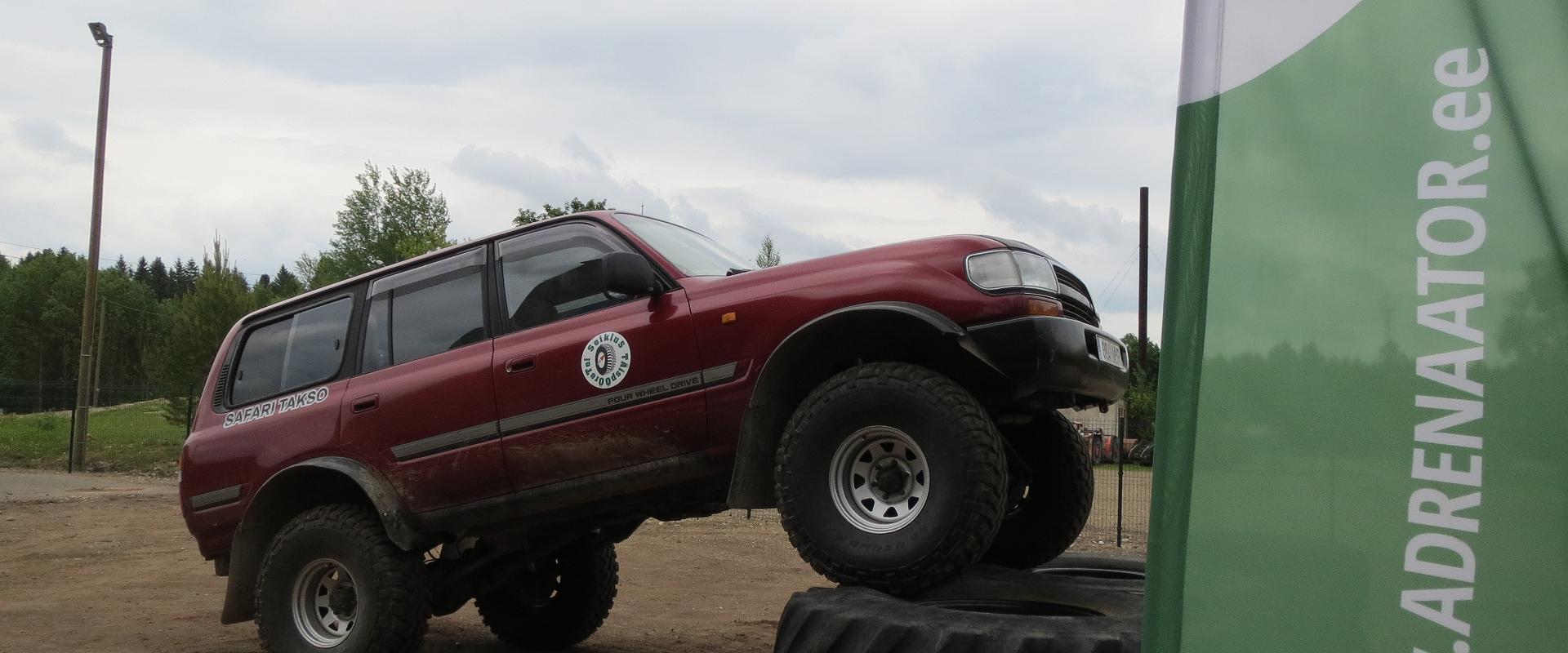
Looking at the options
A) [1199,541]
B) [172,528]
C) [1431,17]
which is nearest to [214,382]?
[1199,541]

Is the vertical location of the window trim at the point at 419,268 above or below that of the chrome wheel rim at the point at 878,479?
above

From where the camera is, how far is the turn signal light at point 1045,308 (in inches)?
163

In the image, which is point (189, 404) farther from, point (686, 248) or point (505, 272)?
point (686, 248)

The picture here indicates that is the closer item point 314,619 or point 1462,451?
point 1462,451

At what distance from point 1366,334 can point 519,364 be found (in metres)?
3.75

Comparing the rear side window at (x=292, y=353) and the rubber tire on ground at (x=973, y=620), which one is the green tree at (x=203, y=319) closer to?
the rear side window at (x=292, y=353)

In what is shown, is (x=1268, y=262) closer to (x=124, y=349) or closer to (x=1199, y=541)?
(x=1199, y=541)

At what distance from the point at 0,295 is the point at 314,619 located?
98721mm

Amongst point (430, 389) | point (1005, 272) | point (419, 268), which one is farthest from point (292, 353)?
point (1005, 272)

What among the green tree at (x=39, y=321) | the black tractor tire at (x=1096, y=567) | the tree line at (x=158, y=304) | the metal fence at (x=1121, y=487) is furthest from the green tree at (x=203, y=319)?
the green tree at (x=39, y=321)

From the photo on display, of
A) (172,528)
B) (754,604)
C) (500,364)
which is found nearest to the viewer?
(500,364)

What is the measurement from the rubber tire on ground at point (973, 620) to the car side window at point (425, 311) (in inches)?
89.3

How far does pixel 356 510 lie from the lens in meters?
5.50

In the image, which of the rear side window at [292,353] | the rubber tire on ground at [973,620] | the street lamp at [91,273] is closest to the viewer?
the rubber tire on ground at [973,620]
